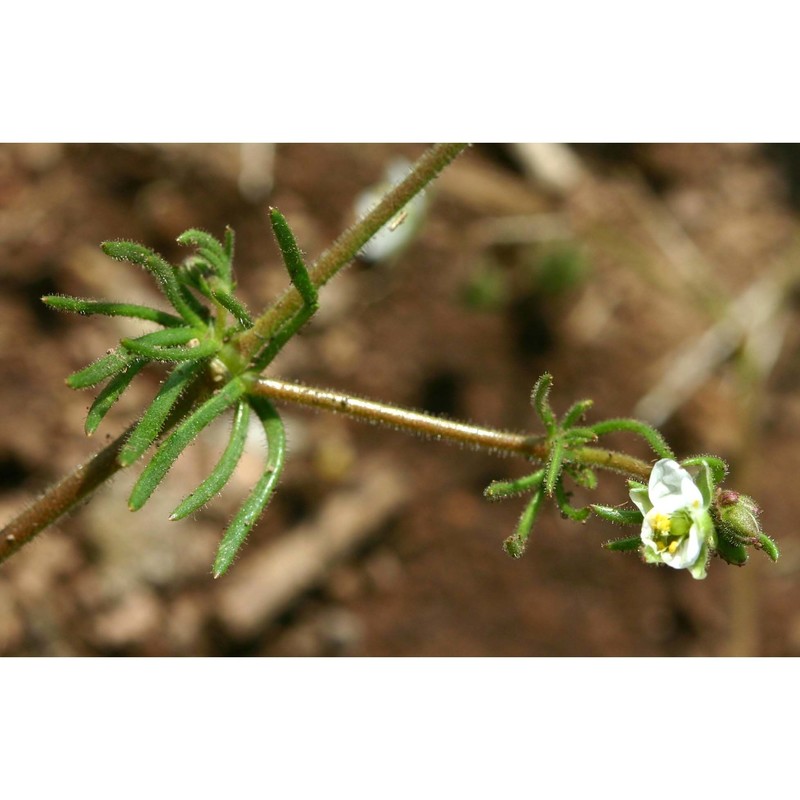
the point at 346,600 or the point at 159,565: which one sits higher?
the point at 346,600

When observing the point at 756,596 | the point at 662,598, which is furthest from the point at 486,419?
the point at 756,596

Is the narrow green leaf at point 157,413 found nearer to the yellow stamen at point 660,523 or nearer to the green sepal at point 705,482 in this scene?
A: the yellow stamen at point 660,523

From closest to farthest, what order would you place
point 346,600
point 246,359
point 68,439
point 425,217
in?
1. point 246,359
2. point 68,439
3. point 346,600
4. point 425,217

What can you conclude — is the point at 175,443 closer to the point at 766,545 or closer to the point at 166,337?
the point at 166,337

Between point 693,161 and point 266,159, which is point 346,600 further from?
point 693,161

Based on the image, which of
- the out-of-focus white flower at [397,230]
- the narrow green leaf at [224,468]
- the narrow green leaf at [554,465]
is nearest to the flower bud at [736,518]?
the narrow green leaf at [554,465]

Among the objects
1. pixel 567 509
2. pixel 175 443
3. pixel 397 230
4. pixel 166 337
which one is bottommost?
pixel 175 443

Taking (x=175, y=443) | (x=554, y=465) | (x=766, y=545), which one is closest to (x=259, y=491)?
(x=175, y=443)

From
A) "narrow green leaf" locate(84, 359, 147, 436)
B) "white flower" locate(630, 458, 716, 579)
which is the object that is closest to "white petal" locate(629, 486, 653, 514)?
"white flower" locate(630, 458, 716, 579)
